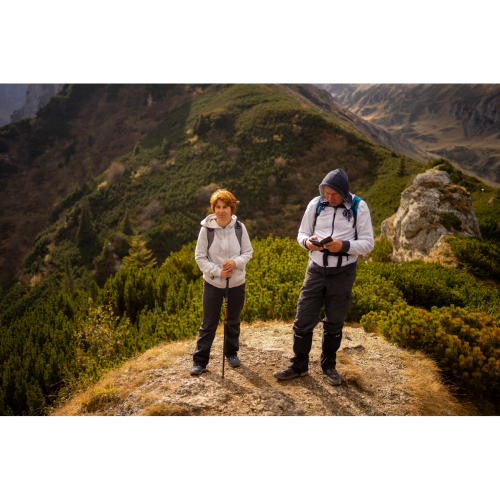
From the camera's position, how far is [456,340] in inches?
152

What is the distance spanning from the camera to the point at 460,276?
22.2ft

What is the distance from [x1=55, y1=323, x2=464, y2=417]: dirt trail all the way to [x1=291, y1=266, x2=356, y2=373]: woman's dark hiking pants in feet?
1.34

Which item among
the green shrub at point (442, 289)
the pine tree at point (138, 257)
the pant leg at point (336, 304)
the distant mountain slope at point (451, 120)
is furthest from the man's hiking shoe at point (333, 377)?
the distant mountain slope at point (451, 120)

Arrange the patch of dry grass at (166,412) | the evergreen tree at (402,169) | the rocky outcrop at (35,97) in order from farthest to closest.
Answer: the rocky outcrop at (35,97), the evergreen tree at (402,169), the patch of dry grass at (166,412)

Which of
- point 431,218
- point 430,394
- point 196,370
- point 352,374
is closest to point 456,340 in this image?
point 430,394

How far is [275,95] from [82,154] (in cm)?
4589

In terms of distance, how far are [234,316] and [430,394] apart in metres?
2.42

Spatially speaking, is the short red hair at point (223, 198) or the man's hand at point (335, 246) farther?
the short red hair at point (223, 198)

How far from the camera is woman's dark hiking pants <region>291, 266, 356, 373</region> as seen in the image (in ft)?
10.8

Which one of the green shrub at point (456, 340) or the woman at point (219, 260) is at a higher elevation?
the woman at point (219, 260)

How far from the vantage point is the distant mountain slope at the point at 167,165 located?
39094 millimetres

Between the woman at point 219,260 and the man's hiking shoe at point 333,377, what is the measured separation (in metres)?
1.33

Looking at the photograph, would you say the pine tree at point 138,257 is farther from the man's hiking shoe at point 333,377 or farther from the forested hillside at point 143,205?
the man's hiking shoe at point 333,377

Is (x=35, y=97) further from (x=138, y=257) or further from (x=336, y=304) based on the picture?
(x=336, y=304)
